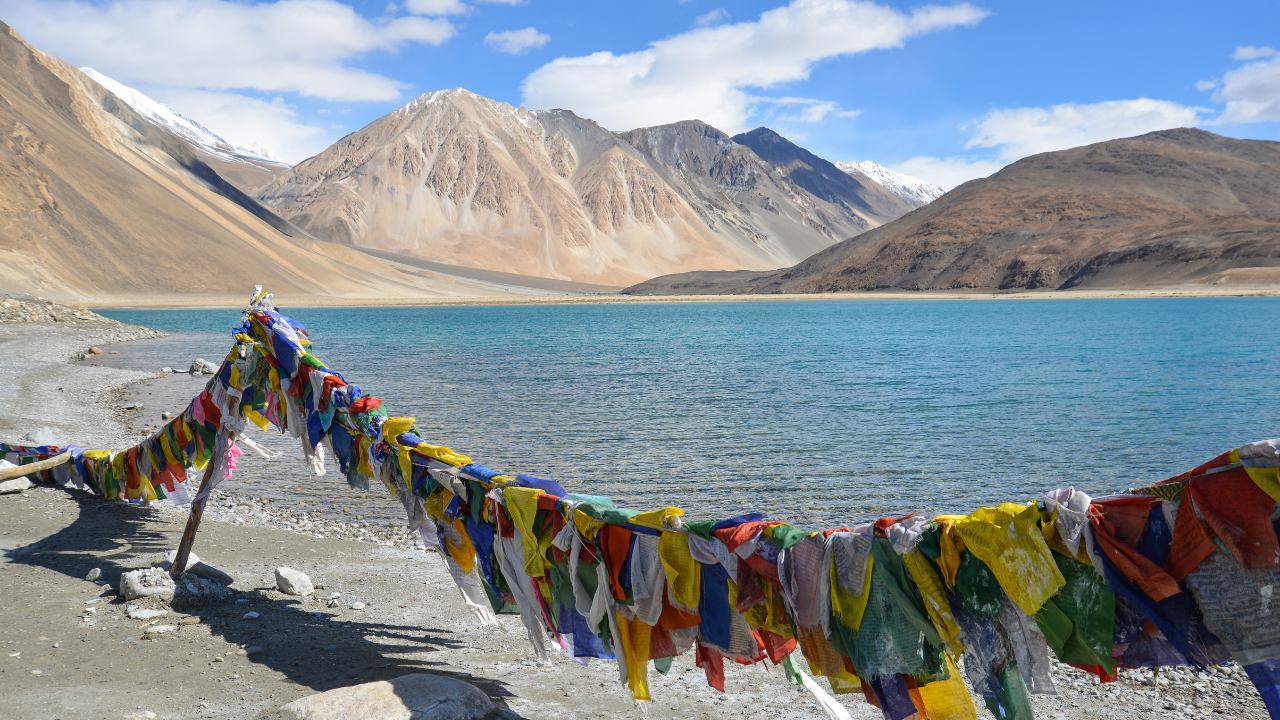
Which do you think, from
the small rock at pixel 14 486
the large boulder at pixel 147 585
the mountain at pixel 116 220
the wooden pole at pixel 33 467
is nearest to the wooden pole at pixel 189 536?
the large boulder at pixel 147 585

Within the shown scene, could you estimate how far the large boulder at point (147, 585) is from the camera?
5.46 metres

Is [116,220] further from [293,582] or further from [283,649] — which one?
[283,649]

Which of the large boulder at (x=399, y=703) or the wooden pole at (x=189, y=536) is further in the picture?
the wooden pole at (x=189, y=536)

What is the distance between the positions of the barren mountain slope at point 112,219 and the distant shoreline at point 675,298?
305 cm

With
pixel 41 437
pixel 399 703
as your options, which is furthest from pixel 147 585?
pixel 41 437

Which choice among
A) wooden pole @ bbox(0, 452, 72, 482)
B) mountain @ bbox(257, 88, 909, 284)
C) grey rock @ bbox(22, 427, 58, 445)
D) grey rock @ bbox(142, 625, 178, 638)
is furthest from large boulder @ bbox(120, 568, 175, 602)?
mountain @ bbox(257, 88, 909, 284)

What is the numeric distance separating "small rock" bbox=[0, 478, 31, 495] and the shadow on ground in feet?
4.68

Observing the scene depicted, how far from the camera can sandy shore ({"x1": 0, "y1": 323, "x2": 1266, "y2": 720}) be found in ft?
14.2

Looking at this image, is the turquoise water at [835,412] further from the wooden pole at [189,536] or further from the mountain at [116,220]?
the mountain at [116,220]

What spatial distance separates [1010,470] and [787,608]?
10054 mm

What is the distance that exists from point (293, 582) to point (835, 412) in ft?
43.6

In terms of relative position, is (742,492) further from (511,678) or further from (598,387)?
(598,387)

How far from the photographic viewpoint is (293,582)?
6055 millimetres

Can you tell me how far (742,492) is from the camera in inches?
415
